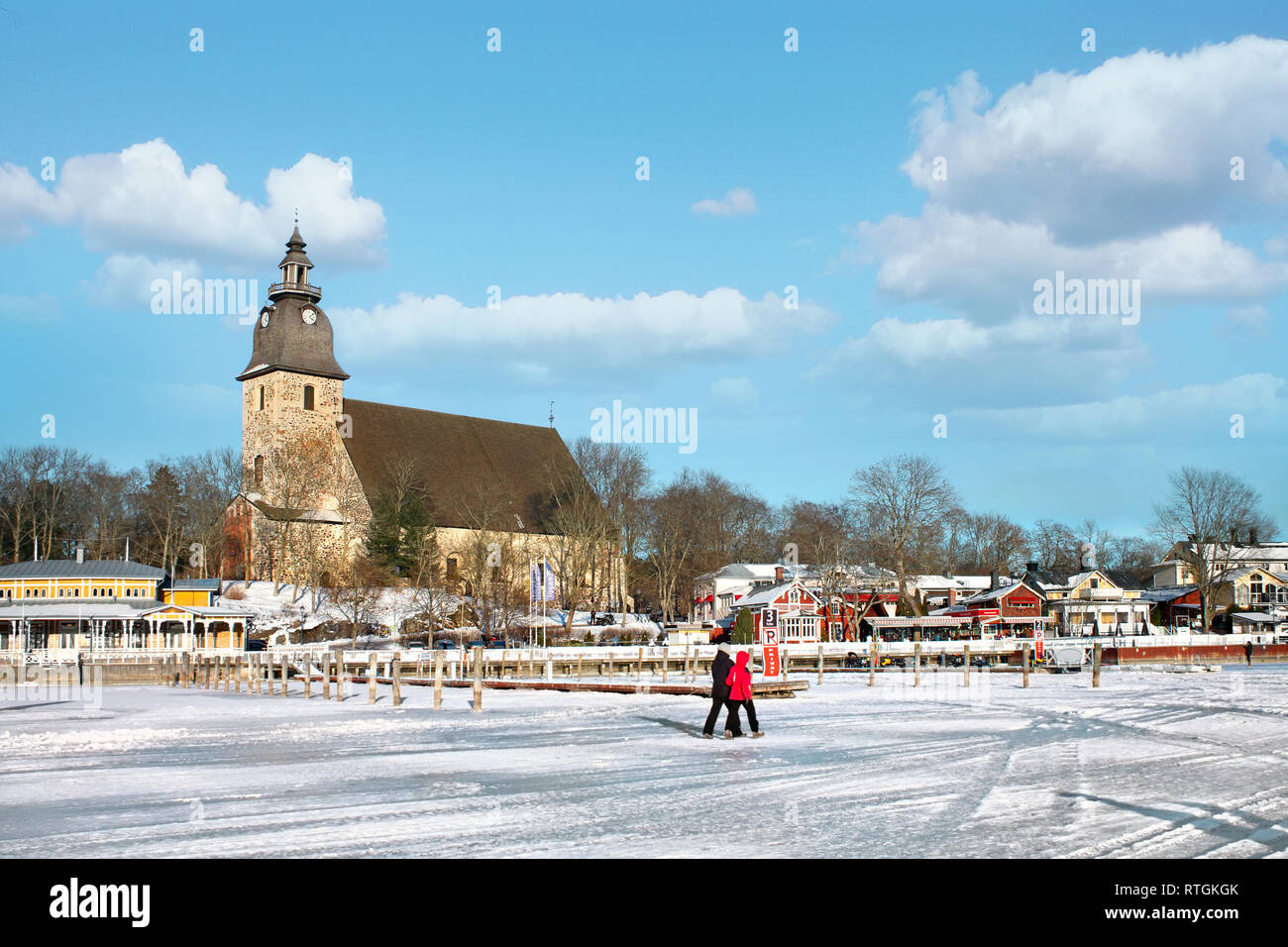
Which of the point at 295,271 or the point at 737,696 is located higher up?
the point at 295,271

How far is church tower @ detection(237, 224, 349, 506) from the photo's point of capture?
8150 centimetres

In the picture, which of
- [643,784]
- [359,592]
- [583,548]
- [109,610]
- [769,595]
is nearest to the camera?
[643,784]

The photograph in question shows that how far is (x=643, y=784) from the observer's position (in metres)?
13.1

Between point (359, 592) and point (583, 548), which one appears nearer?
point (359, 592)

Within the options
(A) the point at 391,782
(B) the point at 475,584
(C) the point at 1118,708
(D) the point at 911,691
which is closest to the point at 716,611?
(B) the point at 475,584

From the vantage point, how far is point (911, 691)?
34.2 meters

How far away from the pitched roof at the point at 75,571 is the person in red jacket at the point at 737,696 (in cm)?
5563

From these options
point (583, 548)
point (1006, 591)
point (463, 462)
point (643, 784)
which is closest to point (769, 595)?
point (583, 548)

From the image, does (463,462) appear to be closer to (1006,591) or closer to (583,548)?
(583,548)

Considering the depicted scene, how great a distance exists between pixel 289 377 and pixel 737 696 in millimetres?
69910

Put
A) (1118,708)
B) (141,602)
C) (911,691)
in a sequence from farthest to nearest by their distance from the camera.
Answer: (141,602), (911,691), (1118,708)
